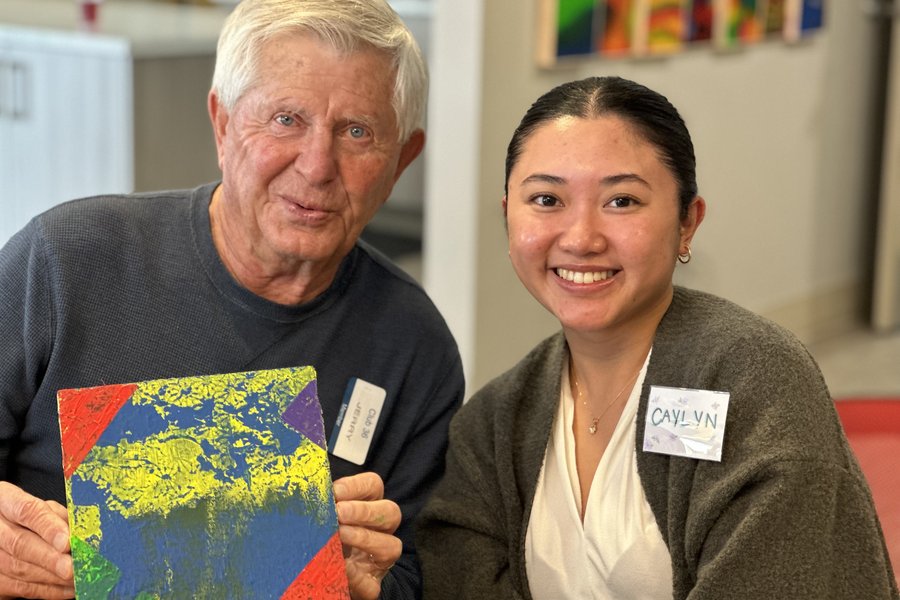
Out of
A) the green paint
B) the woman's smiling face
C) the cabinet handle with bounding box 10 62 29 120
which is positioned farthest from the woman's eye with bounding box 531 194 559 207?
the cabinet handle with bounding box 10 62 29 120

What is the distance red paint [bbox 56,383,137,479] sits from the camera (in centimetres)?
140

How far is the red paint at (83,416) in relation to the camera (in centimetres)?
140

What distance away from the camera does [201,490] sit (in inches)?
55.8

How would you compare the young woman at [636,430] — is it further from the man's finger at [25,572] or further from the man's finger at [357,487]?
the man's finger at [25,572]

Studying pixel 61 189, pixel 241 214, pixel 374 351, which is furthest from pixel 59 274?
pixel 61 189

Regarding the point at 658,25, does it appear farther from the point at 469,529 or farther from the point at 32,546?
the point at 32,546

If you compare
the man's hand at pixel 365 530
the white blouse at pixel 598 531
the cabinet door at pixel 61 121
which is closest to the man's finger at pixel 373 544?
the man's hand at pixel 365 530

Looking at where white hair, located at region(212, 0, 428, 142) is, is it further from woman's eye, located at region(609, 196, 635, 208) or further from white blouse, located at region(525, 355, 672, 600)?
white blouse, located at region(525, 355, 672, 600)

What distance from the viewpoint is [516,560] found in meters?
1.71

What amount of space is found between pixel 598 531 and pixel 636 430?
5.6 inches

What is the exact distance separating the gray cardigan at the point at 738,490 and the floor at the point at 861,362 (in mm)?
3358

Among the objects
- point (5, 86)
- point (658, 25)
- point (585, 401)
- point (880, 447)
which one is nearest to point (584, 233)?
point (585, 401)

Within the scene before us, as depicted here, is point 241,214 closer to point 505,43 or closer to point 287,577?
point 287,577

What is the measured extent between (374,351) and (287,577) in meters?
0.54
